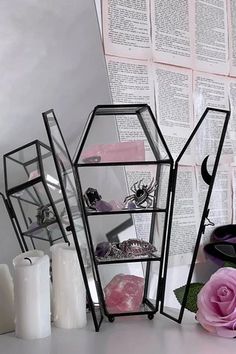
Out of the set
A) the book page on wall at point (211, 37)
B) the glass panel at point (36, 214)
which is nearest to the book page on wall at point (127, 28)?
the book page on wall at point (211, 37)

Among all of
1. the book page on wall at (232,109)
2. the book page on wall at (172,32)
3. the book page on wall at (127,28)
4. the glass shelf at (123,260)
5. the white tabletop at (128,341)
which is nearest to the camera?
the white tabletop at (128,341)

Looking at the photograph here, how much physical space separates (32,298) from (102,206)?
0.52ft

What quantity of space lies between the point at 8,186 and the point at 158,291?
10.7 inches

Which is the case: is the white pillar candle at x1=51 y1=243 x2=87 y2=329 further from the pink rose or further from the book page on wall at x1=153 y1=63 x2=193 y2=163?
the book page on wall at x1=153 y1=63 x2=193 y2=163

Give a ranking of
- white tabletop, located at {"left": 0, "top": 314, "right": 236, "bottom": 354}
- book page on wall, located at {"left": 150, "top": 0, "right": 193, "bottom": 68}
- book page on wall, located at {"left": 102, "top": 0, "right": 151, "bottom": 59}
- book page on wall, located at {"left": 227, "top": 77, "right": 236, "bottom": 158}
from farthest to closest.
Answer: book page on wall, located at {"left": 227, "top": 77, "right": 236, "bottom": 158}, book page on wall, located at {"left": 150, "top": 0, "right": 193, "bottom": 68}, book page on wall, located at {"left": 102, "top": 0, "right": 151, "bottom": 59}, white tabletop, located at {"left": 0, "top": 314, "right": 236, "bottom": 354}

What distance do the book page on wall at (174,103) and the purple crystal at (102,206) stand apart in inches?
16.5

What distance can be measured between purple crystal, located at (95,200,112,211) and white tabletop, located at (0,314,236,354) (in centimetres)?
16

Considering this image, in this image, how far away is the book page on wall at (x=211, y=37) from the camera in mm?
1253

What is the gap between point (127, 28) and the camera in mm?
1096

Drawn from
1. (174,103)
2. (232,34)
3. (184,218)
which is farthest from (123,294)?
(232,34)

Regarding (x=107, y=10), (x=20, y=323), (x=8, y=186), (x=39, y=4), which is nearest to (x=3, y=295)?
(x=20, y=323)

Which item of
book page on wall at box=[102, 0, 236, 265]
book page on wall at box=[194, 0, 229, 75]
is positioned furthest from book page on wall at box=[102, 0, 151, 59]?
book page on wall at box=[194, 0, 229, 75]

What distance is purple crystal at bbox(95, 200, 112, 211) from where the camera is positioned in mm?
756

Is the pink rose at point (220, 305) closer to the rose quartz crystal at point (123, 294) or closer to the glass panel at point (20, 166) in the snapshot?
the rose quartz crystal at point (123, 294)
